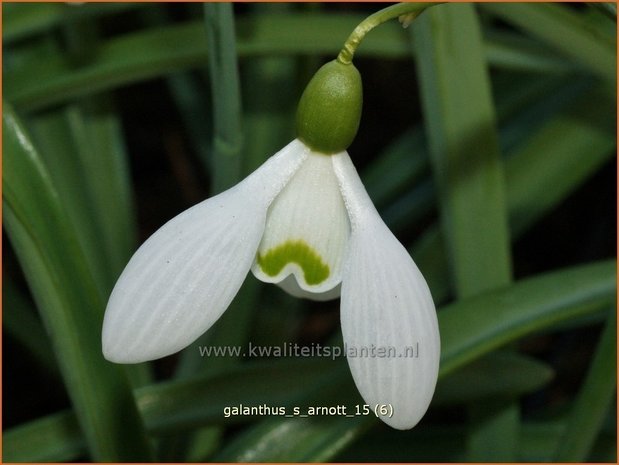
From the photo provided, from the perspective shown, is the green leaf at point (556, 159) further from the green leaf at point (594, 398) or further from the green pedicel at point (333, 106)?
the green pedicel at point (333, 106)

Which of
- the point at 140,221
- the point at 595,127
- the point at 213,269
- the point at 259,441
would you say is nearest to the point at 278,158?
the point at 213,269

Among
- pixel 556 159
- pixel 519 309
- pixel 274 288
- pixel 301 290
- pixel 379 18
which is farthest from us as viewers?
pixel 274 288

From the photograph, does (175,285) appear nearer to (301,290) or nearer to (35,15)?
(301,290)

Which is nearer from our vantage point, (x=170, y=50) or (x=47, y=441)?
(x=47, y=441)

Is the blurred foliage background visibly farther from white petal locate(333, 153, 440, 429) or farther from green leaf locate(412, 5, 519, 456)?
white petal locate(333, 153, 440, 429)

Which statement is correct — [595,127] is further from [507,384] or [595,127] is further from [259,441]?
[259,441]

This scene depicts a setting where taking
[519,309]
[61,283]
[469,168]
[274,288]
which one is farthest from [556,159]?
[61,283]
